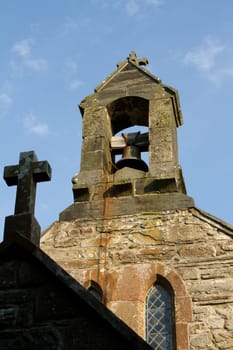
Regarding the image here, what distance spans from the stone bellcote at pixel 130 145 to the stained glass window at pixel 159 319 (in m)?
1.33

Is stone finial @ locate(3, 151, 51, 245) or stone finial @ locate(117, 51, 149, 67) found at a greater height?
stone finial @ locate(117, 51, 149, 67)

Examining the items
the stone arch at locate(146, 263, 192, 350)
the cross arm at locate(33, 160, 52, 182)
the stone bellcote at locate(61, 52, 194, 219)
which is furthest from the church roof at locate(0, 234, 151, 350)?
the stone bellcote at locate(61, 52, 194, 219)

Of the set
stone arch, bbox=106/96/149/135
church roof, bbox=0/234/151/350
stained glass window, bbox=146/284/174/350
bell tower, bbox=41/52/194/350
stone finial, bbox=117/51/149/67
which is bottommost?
church roof, bbox=0/234/151/350

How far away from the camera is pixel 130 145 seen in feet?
33.6

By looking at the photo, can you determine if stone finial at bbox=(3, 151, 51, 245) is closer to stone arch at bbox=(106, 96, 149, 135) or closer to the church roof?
the church roof

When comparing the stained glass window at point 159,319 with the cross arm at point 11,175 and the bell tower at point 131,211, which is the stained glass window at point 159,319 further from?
the cross arm at point 11,175

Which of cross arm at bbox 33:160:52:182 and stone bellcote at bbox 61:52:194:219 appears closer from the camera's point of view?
cross arm at bbox 33:160:52:182

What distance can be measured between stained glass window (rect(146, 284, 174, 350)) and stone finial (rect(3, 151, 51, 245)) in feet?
10.5

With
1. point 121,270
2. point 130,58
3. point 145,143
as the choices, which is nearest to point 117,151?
point 145,143

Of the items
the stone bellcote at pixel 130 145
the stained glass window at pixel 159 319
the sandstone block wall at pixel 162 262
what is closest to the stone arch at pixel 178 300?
the sandstone block wall at pixel 162 262

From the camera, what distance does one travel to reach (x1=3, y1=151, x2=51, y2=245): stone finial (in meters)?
4.90

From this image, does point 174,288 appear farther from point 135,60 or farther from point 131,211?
point 135,60

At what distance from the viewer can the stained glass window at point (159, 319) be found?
24.8ft

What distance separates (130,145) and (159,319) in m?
3.38
